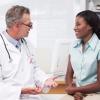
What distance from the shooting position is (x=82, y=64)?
262 centimetres

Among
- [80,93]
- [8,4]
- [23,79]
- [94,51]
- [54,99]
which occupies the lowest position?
[54,99]

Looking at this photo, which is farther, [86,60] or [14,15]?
[86,60]

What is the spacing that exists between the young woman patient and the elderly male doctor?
264mm

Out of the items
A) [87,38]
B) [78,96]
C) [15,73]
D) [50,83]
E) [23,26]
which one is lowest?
[78,96]

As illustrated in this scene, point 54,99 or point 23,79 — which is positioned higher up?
point 23,79

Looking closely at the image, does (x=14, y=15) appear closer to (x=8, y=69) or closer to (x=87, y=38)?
(x=8, y=69)

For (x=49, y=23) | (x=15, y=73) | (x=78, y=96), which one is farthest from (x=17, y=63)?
(x=49, y=23)

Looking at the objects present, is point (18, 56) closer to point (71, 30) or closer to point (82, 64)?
point (82, 64)

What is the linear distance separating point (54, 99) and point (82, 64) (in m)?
0.62

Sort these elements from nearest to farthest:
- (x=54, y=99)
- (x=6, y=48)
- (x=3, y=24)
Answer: (x=6, y=48) < (x=54, y=99) < (x=3, y=24)

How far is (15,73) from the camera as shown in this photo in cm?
239

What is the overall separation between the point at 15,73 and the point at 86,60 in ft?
2.02

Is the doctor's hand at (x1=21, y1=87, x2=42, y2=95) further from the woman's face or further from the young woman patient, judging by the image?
the woman's face

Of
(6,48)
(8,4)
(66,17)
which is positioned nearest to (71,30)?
(66,17)
